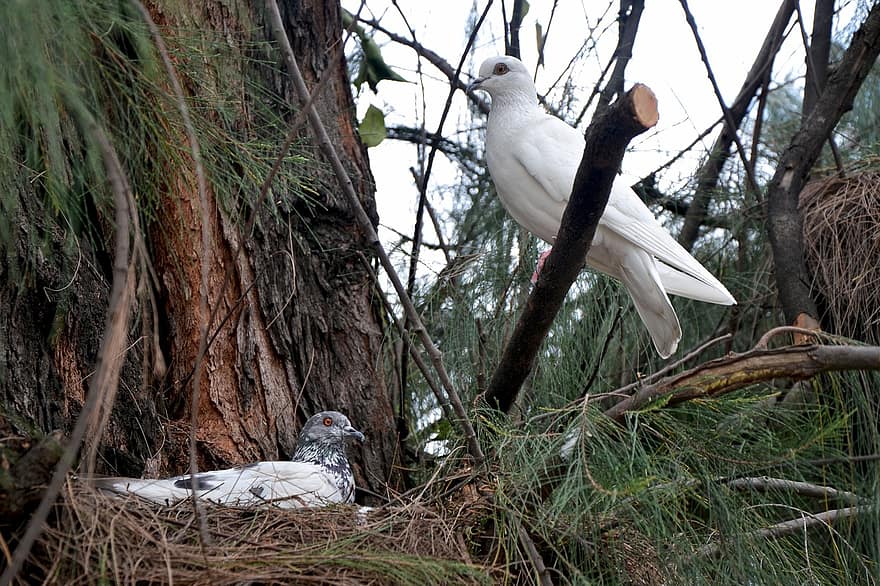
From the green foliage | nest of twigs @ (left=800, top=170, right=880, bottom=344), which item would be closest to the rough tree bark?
nest of twigs @ (left=800, top=170, right=880, bottom=344)

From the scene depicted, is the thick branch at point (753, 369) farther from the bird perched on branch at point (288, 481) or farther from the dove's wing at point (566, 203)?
the bird perched on branch at point (288, 481)

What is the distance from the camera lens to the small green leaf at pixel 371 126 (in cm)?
→ 368

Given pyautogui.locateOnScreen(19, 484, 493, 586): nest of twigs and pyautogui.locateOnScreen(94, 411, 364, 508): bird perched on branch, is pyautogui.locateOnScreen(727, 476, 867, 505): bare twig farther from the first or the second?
pyautogui.locateOnScreen(94, 411, 364, 508): bird perched on branch

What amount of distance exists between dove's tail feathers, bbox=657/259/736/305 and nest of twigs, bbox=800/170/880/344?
0.59m

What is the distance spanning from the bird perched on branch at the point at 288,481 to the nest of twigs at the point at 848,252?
6.43 ft

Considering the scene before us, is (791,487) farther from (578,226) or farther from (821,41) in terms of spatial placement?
(821,41)

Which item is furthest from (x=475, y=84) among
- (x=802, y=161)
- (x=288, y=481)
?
(x=288, y=481)

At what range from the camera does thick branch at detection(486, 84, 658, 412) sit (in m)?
Answer: 2.06

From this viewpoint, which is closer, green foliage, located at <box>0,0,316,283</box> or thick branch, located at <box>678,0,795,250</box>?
green foliage, located at <box>0,0,316,283</box>

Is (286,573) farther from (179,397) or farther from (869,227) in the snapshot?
(869,227)

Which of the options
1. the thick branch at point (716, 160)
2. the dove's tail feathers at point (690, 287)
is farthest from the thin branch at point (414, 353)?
the thick branch at point (716, 160)

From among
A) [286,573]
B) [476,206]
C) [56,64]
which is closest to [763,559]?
[286,573]

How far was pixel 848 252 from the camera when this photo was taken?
3834 mm

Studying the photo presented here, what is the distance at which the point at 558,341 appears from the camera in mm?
3848
